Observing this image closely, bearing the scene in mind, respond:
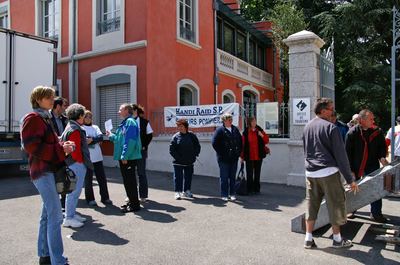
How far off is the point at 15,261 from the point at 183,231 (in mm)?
2179

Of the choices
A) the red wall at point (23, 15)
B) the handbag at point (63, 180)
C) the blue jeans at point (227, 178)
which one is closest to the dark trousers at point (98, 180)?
the blue jeans at point (227, 178)

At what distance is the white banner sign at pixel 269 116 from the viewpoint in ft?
35.1

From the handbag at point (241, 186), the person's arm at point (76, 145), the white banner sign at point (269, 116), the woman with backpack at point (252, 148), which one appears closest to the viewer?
the person's arm at point (76, 145)

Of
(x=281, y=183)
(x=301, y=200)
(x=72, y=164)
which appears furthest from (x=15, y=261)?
(x=281, y=183)

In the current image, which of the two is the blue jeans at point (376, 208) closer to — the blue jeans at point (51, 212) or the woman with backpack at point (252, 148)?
the woman with backpack at point (252, 148)

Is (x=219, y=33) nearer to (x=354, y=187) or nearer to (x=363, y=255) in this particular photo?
(x=354, y=187)

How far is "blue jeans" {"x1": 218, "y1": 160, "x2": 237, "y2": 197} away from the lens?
8039 millimetres

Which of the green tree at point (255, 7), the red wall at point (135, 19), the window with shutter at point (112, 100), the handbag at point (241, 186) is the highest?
the green tree at point (255, 7)

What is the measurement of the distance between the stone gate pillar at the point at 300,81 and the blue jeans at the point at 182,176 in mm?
2838

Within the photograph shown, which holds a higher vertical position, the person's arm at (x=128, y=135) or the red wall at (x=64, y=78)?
the red wall at (x=64, y=78)

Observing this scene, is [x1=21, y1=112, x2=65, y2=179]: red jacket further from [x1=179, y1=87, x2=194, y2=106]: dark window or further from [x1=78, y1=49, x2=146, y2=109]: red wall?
[x1=179, y1=87, x2=194, y2=106]: dark window

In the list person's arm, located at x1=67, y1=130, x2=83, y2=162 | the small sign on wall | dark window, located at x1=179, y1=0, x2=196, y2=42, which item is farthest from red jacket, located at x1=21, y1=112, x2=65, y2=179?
dark window, located at x1=179, y1=0, x2=196, y2=42

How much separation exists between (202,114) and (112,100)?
3.65 meters

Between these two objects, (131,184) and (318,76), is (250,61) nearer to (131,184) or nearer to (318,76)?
(318,76)
